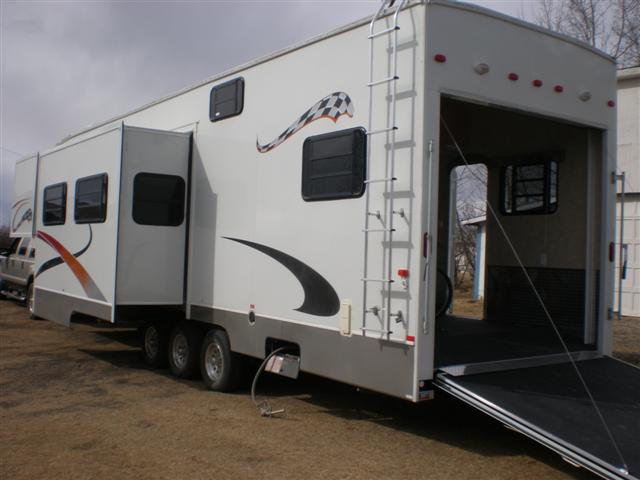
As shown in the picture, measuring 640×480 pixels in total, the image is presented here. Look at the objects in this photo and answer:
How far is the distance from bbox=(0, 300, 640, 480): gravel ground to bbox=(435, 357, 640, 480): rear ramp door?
44 centimetres

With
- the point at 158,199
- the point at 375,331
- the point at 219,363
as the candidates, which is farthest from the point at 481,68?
the point at 219,363

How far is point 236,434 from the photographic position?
219 inches

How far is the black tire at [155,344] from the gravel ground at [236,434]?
0.24m

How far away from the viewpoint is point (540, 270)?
6.97m

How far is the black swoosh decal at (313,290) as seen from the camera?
17.9ft

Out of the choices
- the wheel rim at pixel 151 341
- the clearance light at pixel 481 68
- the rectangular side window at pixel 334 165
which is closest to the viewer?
the clearance light at pixel 481 68

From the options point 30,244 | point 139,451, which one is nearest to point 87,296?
point 139,451

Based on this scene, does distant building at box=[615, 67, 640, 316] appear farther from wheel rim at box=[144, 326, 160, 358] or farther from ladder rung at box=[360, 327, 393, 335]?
ladder rung at box=[360, 327, 393, 335]

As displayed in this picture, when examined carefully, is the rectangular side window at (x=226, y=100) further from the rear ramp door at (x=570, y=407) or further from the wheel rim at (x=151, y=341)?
the rear ramp door at (x=570, y=407)

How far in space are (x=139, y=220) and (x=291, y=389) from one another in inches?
96.7

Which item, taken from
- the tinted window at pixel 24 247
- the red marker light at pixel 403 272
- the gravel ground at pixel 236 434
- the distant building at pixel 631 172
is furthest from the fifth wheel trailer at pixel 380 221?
the tinted window at pixel 24 247

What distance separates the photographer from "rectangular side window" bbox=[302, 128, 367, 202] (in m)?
5.28

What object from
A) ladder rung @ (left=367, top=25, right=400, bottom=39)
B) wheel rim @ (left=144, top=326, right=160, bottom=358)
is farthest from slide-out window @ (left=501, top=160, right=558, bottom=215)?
wheel rim @ (left=144, top=326, right=160, bottom=358)

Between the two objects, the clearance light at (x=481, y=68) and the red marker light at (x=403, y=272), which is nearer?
the red marker light at (x=403, y=272)
